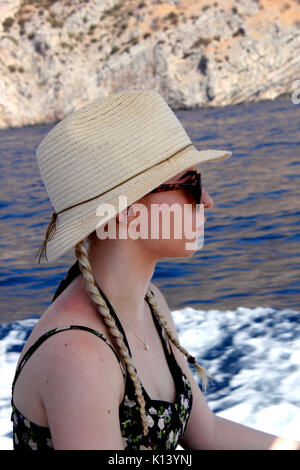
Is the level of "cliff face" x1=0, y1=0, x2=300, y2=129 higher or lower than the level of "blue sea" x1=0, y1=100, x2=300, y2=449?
lower

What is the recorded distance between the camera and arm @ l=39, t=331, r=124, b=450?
4.22ft

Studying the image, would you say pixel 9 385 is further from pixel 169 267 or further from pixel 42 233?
pixel 42 233

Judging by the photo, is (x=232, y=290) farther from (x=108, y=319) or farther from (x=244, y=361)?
(x=108, y=319)

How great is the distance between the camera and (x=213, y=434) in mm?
1915

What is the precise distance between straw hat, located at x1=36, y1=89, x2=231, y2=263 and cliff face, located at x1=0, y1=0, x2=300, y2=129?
4115 centimetres

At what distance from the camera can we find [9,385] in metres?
3.70

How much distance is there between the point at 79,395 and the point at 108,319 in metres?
0.24

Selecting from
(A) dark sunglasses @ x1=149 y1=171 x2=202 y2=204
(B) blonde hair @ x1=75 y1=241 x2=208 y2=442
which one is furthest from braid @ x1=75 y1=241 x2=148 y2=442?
(A) dark sunglasses @ x1=149 y1=171 x2=202 y2=204

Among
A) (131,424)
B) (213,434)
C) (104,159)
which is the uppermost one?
(104,159)

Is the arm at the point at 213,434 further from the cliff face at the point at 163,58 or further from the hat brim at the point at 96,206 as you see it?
the cliff face at the point at 163,58

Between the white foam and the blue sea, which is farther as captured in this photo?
Result: the blue sea

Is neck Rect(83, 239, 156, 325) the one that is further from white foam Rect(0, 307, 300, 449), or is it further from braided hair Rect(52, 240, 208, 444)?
white foam Rect(0, 307, 300, 449)

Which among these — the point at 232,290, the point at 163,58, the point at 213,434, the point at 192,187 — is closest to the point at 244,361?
the point at 232,290

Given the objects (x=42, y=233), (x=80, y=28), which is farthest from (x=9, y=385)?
(x=80, y=28)
